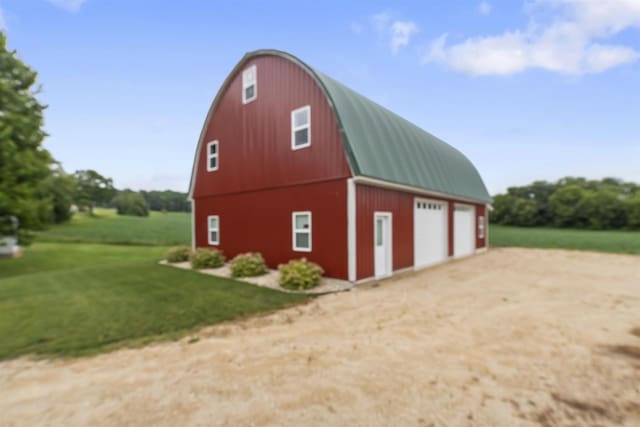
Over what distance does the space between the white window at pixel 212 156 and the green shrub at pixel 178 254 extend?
3957mm

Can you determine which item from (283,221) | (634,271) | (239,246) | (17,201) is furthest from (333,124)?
(17,201)

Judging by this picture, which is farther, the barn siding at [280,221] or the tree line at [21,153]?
the tree line at [21,153]

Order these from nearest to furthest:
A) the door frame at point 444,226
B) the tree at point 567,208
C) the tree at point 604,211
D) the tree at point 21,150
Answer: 1. the door frame at point 444,226
2. the tree at point 21,150
3. the tree at point 604,211
4. the tree at point 567,208

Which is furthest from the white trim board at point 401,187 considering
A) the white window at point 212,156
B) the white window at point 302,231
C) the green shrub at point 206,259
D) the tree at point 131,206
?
the tree at point 131,206

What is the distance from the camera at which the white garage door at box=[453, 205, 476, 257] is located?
1424 centimetres

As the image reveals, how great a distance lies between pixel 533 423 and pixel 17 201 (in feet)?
57.4

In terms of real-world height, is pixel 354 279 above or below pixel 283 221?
below

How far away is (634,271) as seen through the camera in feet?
33.9

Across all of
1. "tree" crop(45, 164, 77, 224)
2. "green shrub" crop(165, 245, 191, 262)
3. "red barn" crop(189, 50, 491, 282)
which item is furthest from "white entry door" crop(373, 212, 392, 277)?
"tree" crop(45, 164, 77, 224)

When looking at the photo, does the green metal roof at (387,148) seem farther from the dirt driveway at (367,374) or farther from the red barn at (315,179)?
the dirt driveway at (367,374)

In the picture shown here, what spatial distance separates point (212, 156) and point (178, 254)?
479 centimetres

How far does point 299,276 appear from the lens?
7805 mm

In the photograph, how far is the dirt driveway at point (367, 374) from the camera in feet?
8.30

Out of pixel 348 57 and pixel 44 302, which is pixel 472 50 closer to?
pixel 348 57
